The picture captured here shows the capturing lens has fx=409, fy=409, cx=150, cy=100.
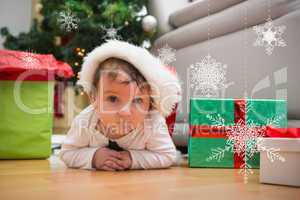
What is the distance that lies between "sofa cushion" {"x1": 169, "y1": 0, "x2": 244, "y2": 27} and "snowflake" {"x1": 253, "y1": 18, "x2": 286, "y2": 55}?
0.75ft

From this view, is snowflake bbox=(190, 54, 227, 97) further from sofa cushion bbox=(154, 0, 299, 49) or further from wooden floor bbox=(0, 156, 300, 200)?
wooden floor bbox=(0, 156, 300, 200)

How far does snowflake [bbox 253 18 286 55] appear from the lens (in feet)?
4.61

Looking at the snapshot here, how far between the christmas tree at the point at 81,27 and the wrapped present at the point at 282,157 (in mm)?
1112

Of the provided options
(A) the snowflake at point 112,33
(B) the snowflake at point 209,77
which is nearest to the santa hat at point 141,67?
(B) the snowflake at point 209,77

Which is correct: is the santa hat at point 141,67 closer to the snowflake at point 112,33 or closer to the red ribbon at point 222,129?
the red ribbon at point 222,129

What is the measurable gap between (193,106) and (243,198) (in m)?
0.55

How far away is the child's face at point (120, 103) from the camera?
1.11 meters

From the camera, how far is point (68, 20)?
181 centimetres

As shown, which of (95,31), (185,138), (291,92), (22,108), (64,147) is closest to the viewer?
(64,147)

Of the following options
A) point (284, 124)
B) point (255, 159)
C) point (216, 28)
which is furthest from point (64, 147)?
Answer: point (216, 28)

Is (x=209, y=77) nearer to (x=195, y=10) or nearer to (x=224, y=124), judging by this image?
(x=224, y=124)

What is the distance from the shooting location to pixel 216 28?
1731 mm

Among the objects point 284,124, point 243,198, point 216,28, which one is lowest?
point 243,198

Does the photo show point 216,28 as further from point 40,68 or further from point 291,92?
point 40,68
